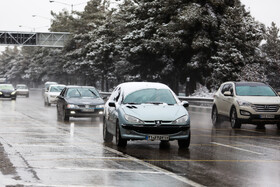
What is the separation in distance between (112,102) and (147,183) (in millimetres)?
6122

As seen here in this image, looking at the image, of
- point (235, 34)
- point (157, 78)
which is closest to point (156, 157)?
point (235, 34)

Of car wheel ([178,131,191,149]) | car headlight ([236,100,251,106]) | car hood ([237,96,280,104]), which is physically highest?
car hood ([237,96,280,104])

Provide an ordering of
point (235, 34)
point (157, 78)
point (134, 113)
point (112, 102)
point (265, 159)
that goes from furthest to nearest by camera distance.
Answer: point (157, 78), point (235, 34), point (112, 102), point (134, 113), point (265, 159)

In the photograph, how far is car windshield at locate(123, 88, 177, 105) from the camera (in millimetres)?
14401

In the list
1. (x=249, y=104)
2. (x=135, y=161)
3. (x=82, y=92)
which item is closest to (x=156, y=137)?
(x=135, y=161)

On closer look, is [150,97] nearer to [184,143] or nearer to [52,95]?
[184,143]

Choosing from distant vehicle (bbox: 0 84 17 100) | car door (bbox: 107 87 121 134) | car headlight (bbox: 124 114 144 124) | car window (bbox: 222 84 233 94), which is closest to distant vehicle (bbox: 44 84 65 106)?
distant vehicle (bbox: 0 84 17 100)

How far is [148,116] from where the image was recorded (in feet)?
43.6

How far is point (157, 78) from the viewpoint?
2591 inches

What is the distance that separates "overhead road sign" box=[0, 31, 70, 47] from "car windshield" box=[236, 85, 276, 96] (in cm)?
7217

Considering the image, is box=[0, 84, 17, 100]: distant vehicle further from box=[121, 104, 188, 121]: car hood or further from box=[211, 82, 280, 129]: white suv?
box=[121, 104, 188, 121]: car hood

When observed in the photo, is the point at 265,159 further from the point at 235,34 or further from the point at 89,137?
the point at 235,34

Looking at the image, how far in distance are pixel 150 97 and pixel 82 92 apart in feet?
39.3

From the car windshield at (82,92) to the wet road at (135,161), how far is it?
333 inches
